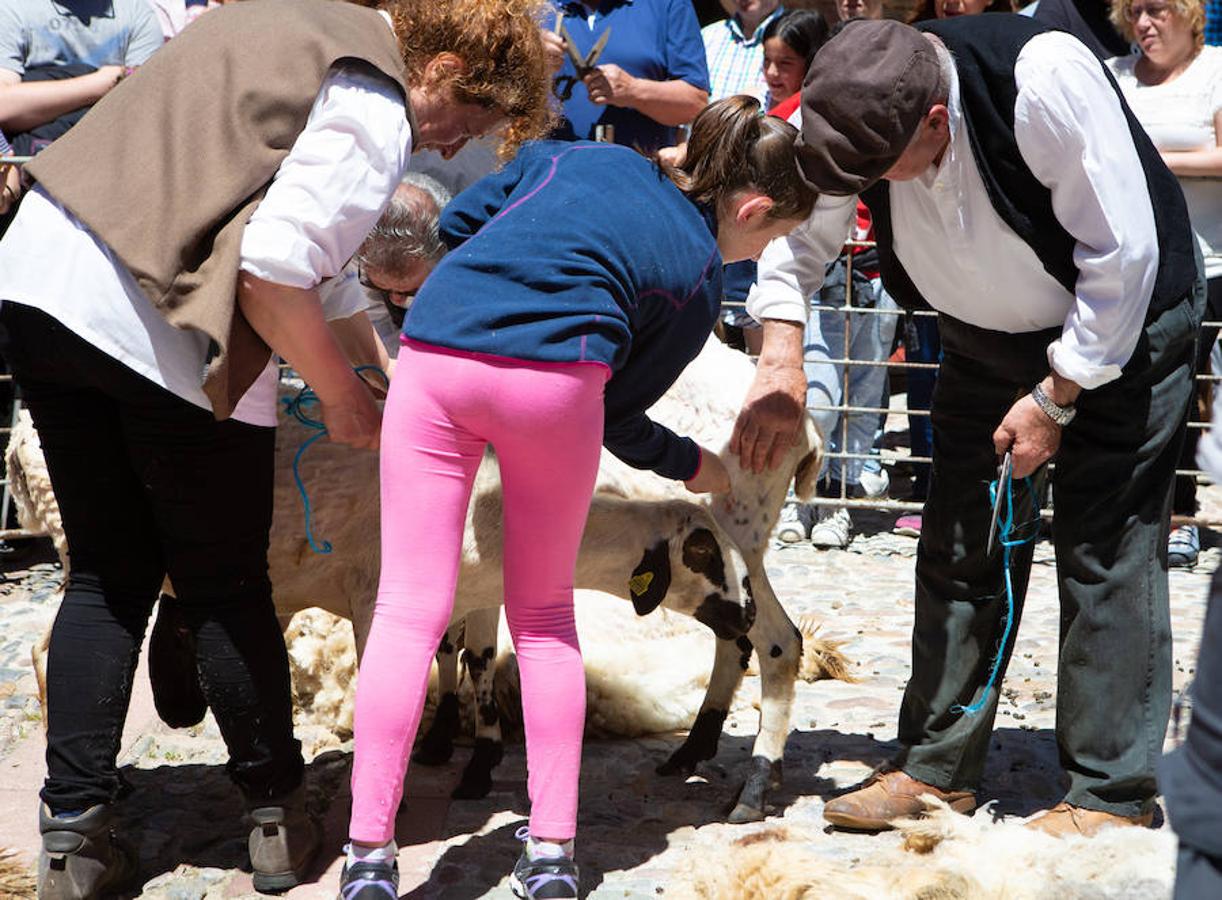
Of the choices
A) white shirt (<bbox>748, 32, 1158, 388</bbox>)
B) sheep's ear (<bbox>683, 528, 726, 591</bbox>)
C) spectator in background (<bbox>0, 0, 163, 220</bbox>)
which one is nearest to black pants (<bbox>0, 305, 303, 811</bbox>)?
sheep's ear (<bbox>683, 528, 726, 591</bbox>)

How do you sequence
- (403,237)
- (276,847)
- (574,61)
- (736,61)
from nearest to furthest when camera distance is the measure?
1. (276,847)
2. (403,237)
3. (574,61)
4. (736,61)

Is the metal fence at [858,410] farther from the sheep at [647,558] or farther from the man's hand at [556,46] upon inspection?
the sheep at [647,558]

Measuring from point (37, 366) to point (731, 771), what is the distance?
6.86 feet

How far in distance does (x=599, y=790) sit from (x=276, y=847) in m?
0.99

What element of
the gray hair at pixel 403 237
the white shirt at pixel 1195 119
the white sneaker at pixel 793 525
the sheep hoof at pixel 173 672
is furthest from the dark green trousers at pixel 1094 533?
the white shirt at pixel 1195 119

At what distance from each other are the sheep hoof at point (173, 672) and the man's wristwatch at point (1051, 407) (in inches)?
81.8

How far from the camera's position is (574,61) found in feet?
19.5

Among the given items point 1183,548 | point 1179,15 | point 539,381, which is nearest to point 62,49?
point 539,381

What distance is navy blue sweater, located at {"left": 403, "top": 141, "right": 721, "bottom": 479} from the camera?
2.68 m

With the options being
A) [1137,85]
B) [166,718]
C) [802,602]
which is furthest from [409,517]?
[1137,85]

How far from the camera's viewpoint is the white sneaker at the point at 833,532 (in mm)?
6629

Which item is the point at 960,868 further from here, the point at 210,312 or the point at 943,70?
the point at 210,312

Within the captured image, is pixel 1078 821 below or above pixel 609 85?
below

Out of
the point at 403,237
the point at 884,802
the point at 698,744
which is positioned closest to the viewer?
the point at 884,802
